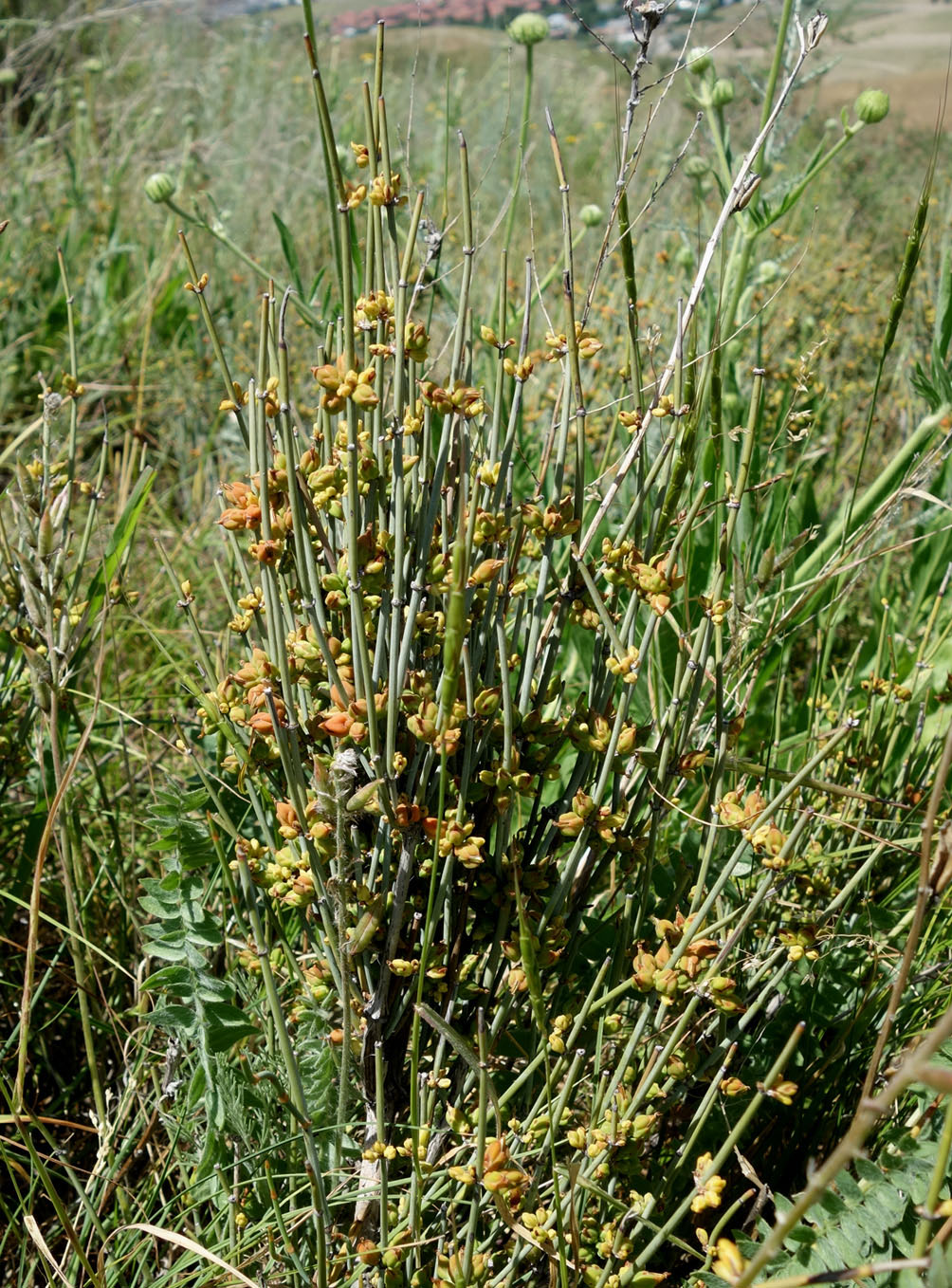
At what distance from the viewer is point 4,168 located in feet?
11.1

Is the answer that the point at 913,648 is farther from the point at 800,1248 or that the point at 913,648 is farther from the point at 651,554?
the point at 800,1248

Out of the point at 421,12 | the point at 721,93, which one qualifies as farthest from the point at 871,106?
the point at 421,12

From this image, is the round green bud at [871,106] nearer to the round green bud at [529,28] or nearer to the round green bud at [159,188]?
the round green bud at [529,28]

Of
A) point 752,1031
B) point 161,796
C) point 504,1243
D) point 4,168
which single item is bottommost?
point 504,1243

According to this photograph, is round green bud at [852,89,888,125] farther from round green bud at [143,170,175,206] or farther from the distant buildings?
round green bud at [143,170,175,206]

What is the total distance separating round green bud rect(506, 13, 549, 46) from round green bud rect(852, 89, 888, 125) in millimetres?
492

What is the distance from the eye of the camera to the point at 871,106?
1.64 meters

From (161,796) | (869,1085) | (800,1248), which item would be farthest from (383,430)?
(800,1248)

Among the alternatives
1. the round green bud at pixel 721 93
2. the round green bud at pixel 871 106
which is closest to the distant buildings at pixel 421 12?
the round green bud at pixel 721 93

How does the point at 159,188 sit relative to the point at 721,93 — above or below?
below

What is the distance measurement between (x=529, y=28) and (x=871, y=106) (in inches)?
21.2

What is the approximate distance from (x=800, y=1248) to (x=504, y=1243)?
0.99 ft

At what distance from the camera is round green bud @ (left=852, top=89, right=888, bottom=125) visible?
163 centimetres

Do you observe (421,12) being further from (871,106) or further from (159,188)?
(871,106)
